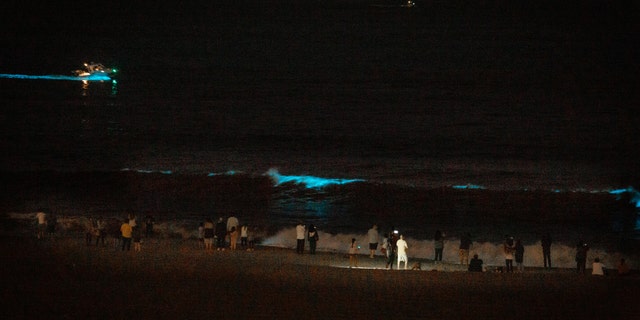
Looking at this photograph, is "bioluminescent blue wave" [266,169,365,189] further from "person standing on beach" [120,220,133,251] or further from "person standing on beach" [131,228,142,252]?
"person standing on beach" [120,220,133,251]

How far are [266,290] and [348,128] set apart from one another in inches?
1535

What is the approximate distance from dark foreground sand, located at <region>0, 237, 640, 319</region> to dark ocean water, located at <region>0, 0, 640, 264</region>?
24.4 feet

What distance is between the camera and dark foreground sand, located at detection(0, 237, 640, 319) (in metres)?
14.1

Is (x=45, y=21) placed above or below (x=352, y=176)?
above

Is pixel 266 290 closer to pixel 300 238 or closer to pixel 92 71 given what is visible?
pixel 300 238

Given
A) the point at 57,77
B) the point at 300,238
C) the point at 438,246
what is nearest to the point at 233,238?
the point at 300,238

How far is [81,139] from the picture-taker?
49406mm

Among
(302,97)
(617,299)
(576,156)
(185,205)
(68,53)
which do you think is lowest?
(617,299)

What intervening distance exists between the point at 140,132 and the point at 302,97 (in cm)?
1988

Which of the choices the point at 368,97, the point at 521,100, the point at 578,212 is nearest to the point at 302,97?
the point at 368,97

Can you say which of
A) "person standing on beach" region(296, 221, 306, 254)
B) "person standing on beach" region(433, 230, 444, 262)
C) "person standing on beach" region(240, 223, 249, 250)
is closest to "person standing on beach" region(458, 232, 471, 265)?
"person standing on beach" region(433, 230, 444, 262)

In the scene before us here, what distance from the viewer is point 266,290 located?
52.5 ft

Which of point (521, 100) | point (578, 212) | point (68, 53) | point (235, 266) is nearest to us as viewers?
point (235, 266)

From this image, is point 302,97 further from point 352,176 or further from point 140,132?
point 352,176
